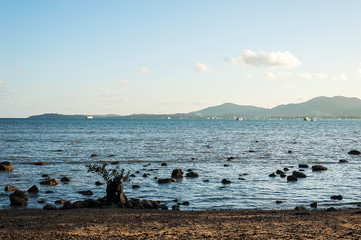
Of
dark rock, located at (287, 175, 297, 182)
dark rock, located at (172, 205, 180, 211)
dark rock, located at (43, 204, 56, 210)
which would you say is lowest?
dark rock, located at (287, 175, 297, 182)

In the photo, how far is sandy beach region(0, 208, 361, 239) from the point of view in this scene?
14.8 m

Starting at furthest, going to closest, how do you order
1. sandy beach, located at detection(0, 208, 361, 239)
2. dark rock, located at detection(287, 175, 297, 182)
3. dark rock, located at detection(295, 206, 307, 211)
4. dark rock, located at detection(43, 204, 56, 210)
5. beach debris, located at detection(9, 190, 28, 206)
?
dark rock, located at detection(287, 175, 297, 182) < beach debris, located at detection(9, 190, 28, 206) < dark rock, located at detection(43, 204, 56, 210) < dark rock, located at detection(295, 206, 307, 211) < sandy beach, located at detection(0, 208, 361, 239)

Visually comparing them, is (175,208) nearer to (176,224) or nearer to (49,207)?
(176,224)

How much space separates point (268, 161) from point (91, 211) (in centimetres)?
3166

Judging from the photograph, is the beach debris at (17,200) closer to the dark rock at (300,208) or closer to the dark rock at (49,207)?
the dark rock at (49,207)

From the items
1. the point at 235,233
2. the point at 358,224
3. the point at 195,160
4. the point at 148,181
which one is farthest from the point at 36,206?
the point at 195,160

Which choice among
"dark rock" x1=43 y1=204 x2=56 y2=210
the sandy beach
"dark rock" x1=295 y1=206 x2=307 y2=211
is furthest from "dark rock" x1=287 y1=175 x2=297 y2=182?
"dark rock" x1=43 y1=204 x2=56 y2=210

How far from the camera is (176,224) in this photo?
17.0 metres

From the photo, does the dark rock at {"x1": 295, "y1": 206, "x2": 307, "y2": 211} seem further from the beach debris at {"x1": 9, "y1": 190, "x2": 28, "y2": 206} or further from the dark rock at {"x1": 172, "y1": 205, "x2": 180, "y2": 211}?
the beach debris at {"x1": 9, "y1": 190, "x2": 28, "y2": 206}

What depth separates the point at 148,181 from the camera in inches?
1262

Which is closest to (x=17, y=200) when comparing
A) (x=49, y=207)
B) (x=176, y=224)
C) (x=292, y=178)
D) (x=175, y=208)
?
(x=49, y=207)

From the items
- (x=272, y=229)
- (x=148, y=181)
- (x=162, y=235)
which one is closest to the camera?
(x=162, y=235)

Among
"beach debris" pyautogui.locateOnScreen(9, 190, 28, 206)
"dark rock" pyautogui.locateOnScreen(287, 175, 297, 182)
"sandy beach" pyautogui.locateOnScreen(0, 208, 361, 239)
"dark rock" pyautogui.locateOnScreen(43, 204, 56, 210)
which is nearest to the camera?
"sandy beach" pyautogui.locateOnScreen(0, 208, 361, 239)

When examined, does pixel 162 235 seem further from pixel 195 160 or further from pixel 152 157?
pixel 152 157
